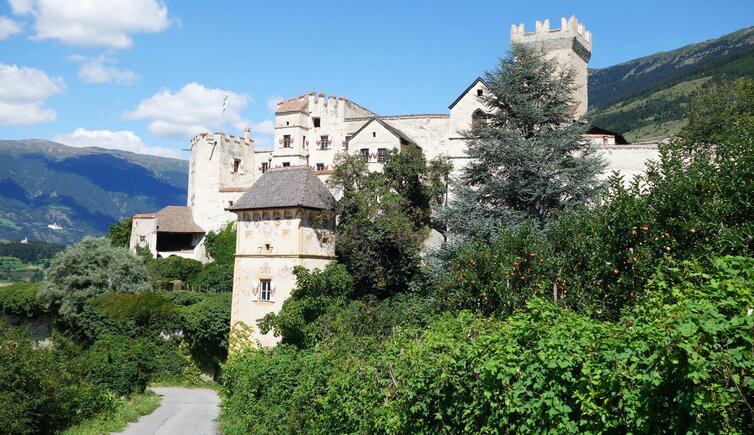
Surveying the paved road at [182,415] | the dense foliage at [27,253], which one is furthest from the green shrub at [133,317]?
the dense foliage at [27,253]

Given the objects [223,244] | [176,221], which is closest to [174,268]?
[223,244]

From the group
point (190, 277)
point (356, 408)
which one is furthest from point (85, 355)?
point (356, 408)

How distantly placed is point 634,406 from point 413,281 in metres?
27.7

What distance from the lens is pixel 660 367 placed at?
809 centimetres

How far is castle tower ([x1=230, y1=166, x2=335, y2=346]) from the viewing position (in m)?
37.3

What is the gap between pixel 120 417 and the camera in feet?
108

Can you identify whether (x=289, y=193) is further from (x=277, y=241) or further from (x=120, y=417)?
(x=120, y=417)

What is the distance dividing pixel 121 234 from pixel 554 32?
1652 inches

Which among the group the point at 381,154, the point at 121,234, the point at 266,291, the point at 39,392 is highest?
the point at 381,154

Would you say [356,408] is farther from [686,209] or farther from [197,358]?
[197,358]

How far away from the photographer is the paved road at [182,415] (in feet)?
99.3

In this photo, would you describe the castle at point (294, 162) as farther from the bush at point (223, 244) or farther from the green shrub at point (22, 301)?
the green shrub at point (22, 301)

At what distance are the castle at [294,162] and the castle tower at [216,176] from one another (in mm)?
86

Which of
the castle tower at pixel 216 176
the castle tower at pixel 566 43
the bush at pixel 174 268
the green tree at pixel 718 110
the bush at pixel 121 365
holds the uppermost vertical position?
the castle tower at pixel 566 43
